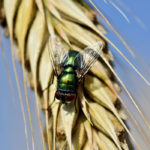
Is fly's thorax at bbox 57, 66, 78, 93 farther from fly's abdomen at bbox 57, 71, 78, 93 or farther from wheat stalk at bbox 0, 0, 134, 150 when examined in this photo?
wheat stalk at bbox 0, 0, 134, 150

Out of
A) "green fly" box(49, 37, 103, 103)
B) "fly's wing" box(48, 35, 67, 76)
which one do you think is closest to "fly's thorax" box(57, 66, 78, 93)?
"green fly" box(49, 37, 103, 103)

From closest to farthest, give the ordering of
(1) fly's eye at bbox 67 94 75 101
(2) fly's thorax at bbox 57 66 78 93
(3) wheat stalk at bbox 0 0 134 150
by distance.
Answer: (3) wheat stalk at bbox 0 0 134 150 → (1) fly's eye at bbox 67 94 75 101 → (2) fly's thorax at bbox 57 66 78 93

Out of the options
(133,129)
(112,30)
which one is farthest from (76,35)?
(133,129)

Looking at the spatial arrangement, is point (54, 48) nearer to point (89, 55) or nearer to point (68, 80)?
point (89, 55)

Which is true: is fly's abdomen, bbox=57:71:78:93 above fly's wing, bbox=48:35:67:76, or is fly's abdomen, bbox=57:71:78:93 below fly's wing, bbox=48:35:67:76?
below

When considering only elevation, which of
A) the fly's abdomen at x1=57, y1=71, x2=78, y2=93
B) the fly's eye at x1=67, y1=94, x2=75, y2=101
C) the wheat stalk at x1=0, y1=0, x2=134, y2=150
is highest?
the wheat stalk at x1=0, y1=0, x2=134, y2=150

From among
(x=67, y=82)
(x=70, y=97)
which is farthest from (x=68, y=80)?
(x=70, y=97)

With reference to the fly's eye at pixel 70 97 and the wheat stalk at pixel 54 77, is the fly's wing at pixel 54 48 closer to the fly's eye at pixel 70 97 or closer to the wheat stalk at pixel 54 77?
the wheat stalk at pixel 54 77
